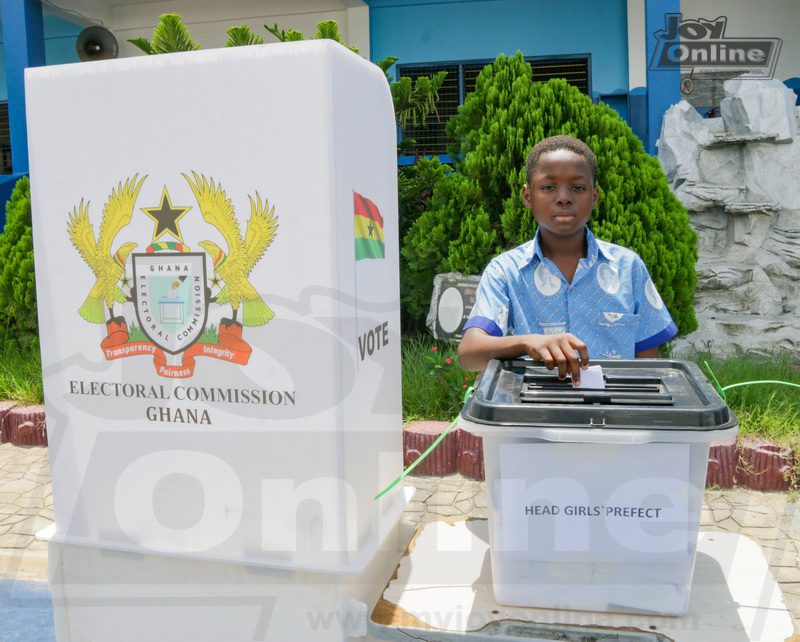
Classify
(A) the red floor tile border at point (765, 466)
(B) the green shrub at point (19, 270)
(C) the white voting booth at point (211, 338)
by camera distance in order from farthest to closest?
1. (B) the green shrub at point (19, 270)
2. (A) the red floor tile border at point (765, 466)
3. (C) the white voting booth at point (211, 338)

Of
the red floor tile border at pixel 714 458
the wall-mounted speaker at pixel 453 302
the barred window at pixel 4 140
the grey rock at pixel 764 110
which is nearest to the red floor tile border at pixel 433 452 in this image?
the red floor tile border at pixel 714 458

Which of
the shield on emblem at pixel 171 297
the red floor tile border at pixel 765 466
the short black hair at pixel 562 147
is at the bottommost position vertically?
the red floor tile border at pixel 765 466

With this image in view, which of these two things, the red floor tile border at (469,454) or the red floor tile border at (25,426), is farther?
the red floor tile border at (25,426)

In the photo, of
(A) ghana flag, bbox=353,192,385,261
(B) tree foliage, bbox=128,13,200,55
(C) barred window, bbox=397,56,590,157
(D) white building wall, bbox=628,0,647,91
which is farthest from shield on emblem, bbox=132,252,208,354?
(D) white building wall, bbox=628,0,647,91

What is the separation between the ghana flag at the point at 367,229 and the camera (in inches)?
64.3

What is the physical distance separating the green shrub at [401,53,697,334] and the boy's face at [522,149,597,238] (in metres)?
2.61

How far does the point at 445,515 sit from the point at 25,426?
10.1ft

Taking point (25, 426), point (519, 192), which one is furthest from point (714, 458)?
point (25, 426)

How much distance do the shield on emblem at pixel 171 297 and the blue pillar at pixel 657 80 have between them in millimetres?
6497

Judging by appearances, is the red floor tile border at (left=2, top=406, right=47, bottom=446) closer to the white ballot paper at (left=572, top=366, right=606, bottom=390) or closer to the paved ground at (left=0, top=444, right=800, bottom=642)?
the paved ground at (left=0, top=444, right=800, bottom=642)

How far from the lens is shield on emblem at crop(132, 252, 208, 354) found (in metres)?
1.58

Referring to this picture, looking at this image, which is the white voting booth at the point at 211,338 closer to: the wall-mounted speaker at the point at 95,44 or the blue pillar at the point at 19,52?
the blue pillar at the point at 19,52

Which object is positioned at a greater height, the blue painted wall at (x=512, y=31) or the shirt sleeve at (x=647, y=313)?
the blue painted wall at (x=512, y=31)

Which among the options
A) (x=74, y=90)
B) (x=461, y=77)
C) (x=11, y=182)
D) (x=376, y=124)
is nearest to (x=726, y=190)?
(x=461, y=77)
